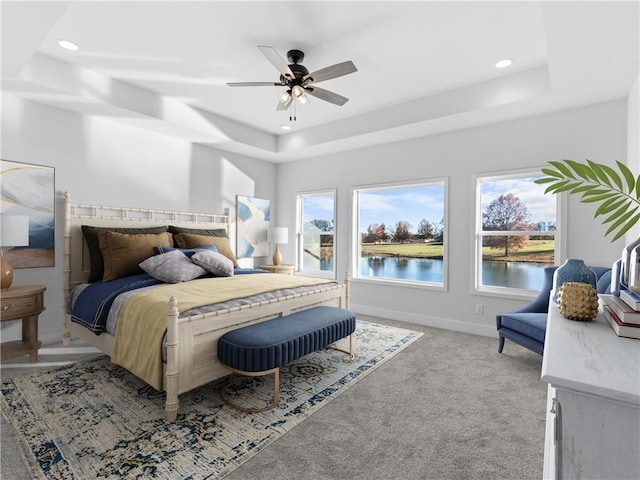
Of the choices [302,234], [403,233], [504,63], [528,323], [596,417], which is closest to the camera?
[596,417]

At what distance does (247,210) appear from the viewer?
557 centimetres

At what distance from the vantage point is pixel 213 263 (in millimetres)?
3650

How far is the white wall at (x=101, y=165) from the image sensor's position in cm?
336

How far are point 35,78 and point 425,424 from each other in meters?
4.33

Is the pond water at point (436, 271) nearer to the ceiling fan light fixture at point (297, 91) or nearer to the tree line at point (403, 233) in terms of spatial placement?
the tree line at point (403, 233)

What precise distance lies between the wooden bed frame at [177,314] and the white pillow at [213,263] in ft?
3.56

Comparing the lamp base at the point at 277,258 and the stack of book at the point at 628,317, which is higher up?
the stack of book at the point at 628,317

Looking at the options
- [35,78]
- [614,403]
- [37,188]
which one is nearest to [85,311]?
[37,188]

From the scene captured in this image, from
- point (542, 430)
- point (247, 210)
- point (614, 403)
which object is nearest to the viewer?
point (614, 403)

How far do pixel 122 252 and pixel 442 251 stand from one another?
3922 mm

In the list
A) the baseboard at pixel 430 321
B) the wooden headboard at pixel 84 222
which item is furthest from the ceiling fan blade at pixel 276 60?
the baseboard at pixel 430 321

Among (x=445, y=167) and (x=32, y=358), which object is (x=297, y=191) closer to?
(x=445, y=167)

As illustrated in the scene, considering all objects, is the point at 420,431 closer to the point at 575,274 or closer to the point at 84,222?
the point at 575,274

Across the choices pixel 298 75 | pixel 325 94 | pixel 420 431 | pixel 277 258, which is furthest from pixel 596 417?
pixel 277 258
